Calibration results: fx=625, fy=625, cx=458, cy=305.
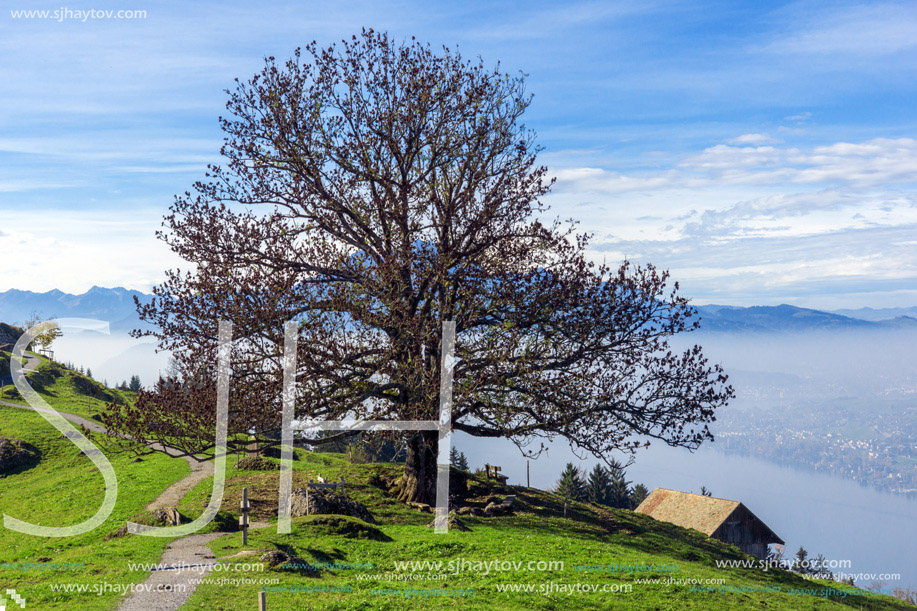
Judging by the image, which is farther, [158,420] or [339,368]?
[339,368]

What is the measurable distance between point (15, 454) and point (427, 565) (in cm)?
4895

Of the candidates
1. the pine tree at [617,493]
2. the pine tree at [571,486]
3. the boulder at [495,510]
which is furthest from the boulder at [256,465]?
the pine tree at [617,493]

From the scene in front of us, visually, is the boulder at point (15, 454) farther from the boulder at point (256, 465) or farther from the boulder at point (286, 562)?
the boulder at point (286, 562)

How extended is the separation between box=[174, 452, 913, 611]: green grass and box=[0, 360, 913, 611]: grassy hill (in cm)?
7

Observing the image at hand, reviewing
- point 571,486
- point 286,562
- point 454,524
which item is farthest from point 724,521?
point 286,562

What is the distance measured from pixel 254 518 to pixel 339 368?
7989mm

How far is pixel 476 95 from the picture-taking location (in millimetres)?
27688

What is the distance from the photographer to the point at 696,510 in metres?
55.4

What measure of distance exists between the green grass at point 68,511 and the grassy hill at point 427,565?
0.11 m

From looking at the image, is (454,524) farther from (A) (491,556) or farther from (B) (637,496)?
(B) (637,496)

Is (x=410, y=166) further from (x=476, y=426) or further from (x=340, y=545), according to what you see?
(x=340, y=545)

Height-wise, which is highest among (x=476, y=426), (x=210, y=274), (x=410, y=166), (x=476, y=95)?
(x=476, y=95)

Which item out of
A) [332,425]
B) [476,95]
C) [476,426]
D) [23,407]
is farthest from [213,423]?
[23,407]

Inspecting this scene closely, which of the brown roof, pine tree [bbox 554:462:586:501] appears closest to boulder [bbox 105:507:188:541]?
the brown roof
